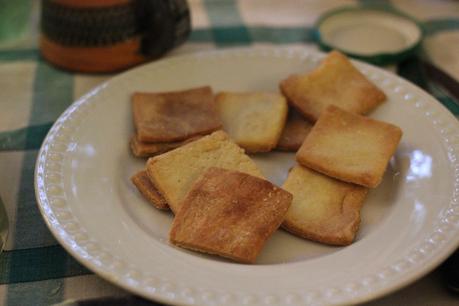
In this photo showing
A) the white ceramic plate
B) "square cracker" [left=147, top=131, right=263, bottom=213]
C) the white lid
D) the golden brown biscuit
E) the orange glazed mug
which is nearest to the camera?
the white ceramic plate

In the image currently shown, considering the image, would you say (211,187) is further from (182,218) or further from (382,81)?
(382,81)

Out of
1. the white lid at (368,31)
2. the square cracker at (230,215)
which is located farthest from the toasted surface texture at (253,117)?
the white lid at (368,31)

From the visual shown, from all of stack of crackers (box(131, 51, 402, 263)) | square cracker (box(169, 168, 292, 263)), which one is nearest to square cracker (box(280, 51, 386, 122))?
stack of crackers (box(131, 51, 402, 263))

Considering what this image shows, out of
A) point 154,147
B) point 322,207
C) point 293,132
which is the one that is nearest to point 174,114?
point 154,147

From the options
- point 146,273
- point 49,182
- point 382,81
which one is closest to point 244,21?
point 382,81

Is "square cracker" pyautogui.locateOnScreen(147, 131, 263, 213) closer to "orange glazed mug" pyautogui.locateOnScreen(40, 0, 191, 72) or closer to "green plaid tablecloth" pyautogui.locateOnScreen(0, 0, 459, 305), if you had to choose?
"green plaid tablecloth" pyautogui.locateOnScreen(0, 0, 459, 305)

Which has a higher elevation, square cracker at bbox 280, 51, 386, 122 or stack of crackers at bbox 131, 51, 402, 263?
square cracker at bbox 280, 51, 386, 122
